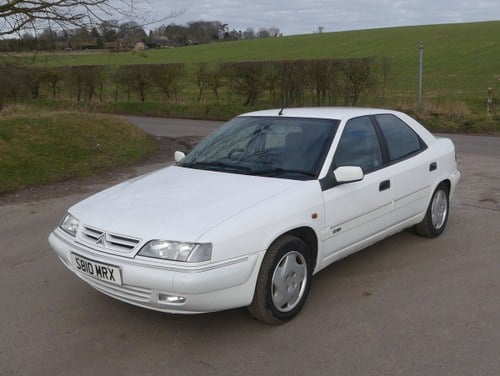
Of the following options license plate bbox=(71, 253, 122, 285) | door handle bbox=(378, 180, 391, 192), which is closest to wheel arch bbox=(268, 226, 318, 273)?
door handle bbox=(378, 180, 391, 192)

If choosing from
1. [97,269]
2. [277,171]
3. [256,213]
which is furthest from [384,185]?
[97,269]

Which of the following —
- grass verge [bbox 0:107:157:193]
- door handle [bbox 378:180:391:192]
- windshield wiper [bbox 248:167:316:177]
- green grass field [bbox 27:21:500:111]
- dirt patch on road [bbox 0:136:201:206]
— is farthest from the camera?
green grass field [bbox 27:21:500:111]

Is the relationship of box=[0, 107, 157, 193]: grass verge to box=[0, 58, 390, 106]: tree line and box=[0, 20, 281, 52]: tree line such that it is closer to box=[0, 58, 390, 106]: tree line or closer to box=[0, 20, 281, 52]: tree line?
box=[0, 20, 281, 52]: tree line

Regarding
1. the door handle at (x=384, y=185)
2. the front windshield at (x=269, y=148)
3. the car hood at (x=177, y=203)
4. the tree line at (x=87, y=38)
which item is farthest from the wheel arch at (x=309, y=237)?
the tree line at (x=87, y=38)

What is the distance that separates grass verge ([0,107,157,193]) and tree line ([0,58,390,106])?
3.65 m

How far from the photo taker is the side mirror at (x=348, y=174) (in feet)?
13.5

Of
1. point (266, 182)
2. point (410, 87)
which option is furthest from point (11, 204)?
point (410, 87)

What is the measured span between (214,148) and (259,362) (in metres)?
2.23

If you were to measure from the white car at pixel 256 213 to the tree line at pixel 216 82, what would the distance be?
12462mm

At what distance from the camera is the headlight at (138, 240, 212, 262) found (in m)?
3.33

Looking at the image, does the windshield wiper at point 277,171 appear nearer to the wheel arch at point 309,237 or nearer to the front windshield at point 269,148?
the front windshield at point 269,148

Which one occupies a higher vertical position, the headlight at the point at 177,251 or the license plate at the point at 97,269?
the headlight at the point at 177,251

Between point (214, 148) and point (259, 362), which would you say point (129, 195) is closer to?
point (214, 148)

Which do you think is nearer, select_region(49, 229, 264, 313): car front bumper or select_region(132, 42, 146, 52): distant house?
select_region(49, 229, 264, 313): car front bumper
